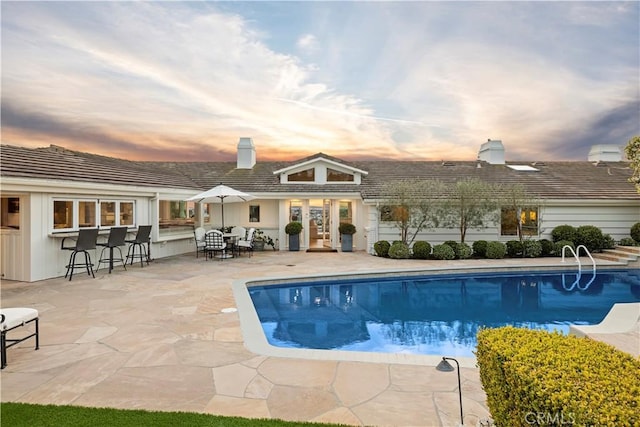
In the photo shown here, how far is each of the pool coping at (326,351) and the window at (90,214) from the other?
5771mm

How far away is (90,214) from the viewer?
40.2ft

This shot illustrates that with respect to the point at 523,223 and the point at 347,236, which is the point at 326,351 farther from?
the point at 523,223

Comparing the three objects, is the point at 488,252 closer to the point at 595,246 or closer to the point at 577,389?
the point at 595,246

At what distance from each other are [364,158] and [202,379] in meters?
23.2

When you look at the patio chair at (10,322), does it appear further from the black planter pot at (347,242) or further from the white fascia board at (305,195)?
the black planter pot at (347,242)

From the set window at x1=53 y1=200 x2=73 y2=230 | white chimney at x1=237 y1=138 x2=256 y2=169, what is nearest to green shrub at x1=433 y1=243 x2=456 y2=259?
white chimney at x1=237 y1=138 x2=256 y2=169

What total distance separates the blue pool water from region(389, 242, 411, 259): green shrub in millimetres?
2987

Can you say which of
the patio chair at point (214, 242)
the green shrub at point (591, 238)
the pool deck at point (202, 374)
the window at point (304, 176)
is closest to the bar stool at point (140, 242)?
the patio chair at point (214, 242)

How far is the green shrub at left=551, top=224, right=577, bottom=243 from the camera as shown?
16875mm

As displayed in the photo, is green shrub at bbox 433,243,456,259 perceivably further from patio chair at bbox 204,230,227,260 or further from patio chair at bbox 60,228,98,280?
patio chair at bbox 60,228,98,280

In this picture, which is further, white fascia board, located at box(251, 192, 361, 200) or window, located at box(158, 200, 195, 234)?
→ white fascia board, located at box(251, 192, 361, 200)

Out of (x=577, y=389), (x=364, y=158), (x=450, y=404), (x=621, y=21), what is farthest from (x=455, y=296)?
(x=364, y=158)

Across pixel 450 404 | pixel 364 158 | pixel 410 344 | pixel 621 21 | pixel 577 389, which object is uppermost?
pixel 621 21

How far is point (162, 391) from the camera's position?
4.03 m
